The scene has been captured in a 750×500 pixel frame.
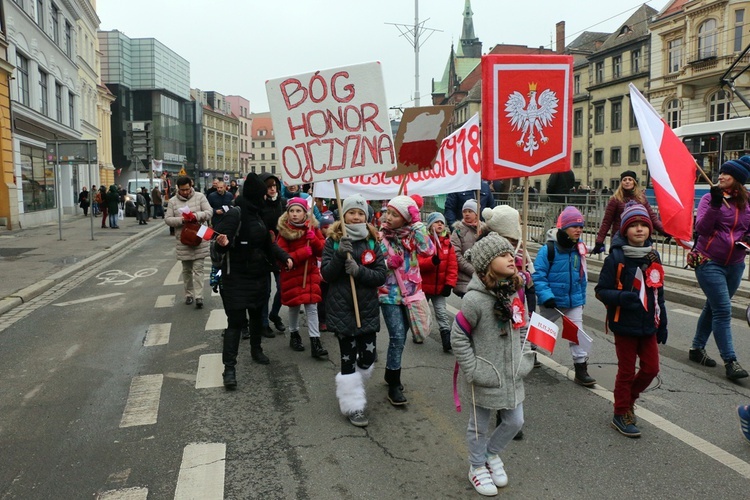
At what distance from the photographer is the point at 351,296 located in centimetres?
471

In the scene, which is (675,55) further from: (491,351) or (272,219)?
(491,351)

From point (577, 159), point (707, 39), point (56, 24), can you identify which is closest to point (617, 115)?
point (577, 159)

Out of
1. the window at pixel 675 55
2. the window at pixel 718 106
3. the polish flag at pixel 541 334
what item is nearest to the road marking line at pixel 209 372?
the polish flag at pixel 541 334

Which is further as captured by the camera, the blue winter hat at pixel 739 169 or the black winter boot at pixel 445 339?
the black winter boot at pixel 445 339

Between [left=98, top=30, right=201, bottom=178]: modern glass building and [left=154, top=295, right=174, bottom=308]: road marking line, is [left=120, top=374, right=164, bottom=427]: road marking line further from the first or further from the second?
[left=98, top=30, right=201, bottom=178]: modern glass building

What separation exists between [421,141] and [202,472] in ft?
16.0

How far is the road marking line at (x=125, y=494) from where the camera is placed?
350cm

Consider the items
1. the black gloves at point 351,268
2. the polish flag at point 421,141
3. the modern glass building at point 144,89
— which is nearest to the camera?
the black gloves at point 351,268

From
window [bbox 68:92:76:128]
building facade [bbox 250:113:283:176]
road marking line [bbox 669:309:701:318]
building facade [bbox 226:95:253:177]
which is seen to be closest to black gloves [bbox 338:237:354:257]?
road marking line [bbox 669:309:701:318]

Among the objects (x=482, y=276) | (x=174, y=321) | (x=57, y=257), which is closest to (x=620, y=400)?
(x=482, y=276)

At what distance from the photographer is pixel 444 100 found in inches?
4375

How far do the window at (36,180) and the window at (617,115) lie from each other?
40.1 meters

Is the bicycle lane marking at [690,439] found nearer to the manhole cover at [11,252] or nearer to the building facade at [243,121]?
the manhole cover at [11,252]

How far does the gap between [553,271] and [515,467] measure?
1889mm
